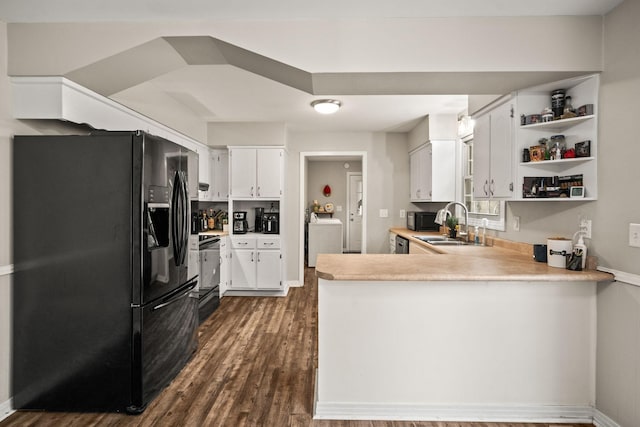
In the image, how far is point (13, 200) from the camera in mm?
2195

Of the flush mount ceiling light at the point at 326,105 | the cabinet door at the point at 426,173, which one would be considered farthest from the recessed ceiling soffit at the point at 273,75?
the cabinet door at the point at 426,173

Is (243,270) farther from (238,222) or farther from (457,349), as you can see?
(457,349)

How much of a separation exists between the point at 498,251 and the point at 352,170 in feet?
19.9

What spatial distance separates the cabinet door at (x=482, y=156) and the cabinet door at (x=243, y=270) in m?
3.04

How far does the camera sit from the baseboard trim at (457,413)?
2.10 metres

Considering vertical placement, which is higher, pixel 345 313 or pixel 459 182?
pixel 459 182

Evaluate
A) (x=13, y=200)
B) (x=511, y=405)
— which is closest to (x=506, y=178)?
(x=511, y=405)

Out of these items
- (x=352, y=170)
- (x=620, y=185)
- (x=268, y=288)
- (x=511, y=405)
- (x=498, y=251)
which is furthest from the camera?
(x=352, y=170)

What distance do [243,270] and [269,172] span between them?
140cm

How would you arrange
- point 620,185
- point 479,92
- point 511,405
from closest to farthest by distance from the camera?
point 620,185 < point 511,405 < point 479,92

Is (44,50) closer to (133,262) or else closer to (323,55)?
(133,262)

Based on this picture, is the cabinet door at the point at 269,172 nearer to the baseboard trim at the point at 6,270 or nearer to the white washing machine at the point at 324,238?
the white washing machine at the point at 324,238

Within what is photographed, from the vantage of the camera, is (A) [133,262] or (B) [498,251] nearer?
(A) [133,262]

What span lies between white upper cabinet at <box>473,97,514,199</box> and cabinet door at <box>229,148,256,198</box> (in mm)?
2919
